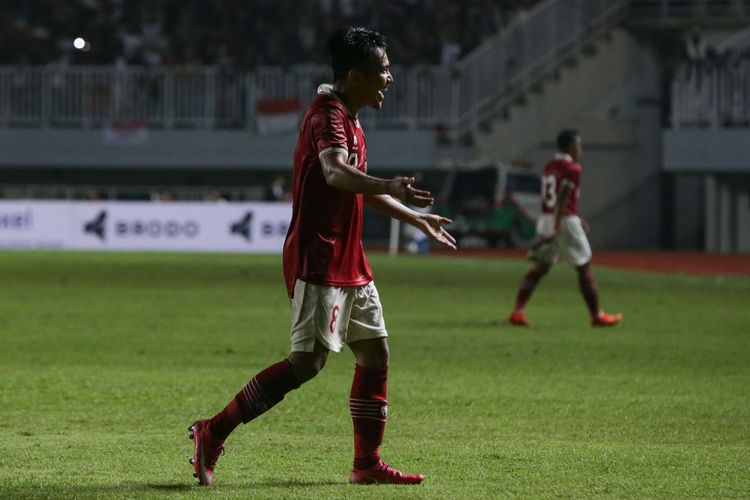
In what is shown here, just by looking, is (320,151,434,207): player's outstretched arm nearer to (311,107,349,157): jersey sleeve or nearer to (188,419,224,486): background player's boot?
(311,107,349,157): jersey sleeve

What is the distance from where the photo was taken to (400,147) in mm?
41344

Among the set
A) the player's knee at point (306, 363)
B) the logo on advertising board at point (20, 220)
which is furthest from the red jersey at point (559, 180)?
the logo on advertising board at point (20, 220)

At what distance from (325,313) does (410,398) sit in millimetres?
3867

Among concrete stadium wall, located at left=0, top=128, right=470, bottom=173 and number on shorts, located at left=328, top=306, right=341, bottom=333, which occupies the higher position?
concrete stadium wall, located at left=0, top=128, right=470, bottom=173

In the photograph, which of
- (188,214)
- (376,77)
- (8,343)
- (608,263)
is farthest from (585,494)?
(188,214)

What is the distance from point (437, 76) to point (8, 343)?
1075 inches

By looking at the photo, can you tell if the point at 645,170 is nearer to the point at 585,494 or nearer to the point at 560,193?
the point at 560,193

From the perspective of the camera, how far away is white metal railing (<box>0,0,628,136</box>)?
41000 millimetres

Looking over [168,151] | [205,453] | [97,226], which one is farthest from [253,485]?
[168,151]

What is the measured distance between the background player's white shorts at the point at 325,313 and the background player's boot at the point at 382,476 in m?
0.58

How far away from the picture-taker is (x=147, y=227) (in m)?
37.4

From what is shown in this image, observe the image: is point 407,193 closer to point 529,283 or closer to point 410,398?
point 410,398

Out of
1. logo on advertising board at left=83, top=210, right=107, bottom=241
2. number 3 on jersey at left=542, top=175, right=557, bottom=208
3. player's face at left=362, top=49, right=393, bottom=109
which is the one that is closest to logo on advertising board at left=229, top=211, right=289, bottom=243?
logo on advertising board at left=83, top=210, right=107, bottom=241

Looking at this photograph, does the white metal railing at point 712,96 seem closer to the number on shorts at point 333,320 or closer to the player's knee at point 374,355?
the player's knee at point 374,355
